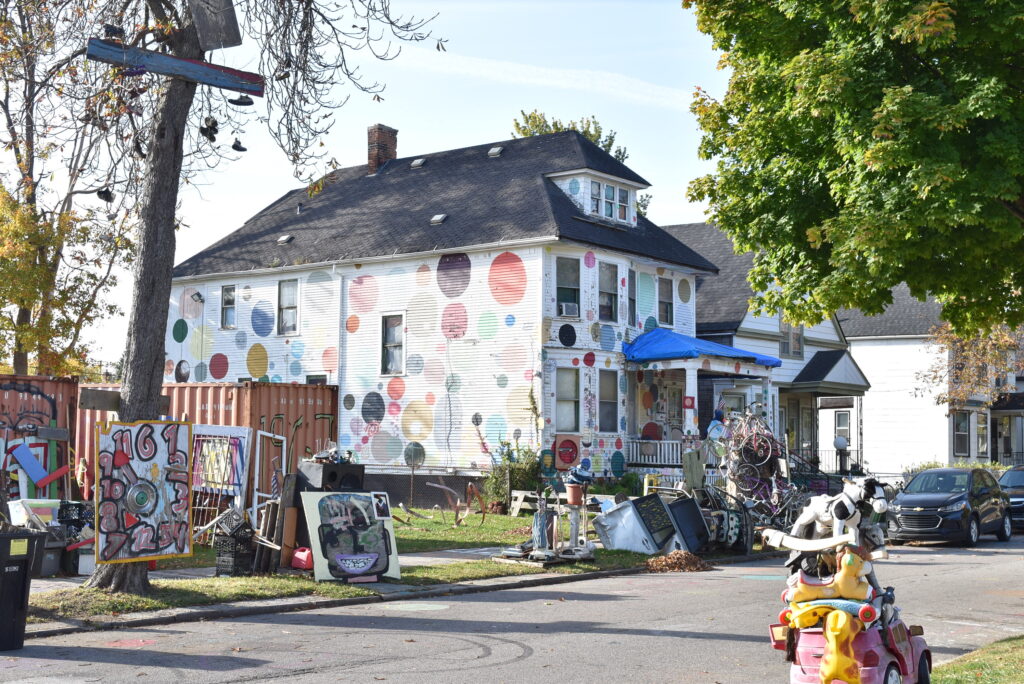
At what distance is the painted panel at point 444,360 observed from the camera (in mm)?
27609

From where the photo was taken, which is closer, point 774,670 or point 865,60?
point 774,670

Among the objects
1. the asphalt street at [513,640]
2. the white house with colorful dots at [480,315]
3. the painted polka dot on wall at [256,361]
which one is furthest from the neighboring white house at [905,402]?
the asphalt street at [513,640]

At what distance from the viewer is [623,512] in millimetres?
19016

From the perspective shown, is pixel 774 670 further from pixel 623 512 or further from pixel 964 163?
pixel 623 512

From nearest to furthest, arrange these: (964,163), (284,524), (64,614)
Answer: (964,163), (64,614), (284,524)

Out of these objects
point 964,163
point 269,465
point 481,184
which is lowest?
point 269,465

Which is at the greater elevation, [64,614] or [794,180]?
[794,180]

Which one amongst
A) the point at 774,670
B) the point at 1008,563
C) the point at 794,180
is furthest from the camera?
the point at 1008,563

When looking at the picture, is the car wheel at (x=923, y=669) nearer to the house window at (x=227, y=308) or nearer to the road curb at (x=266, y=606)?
the road curb at (x=266, y=606)

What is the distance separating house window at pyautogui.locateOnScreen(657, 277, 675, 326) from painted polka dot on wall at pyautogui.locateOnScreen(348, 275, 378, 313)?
8.19 metres

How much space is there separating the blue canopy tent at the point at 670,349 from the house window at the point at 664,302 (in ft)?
2.60

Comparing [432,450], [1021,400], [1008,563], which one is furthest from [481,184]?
[1021,400]

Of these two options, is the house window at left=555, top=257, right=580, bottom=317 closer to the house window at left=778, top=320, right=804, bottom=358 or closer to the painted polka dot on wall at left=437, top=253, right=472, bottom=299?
the painted polka dot on wall at left=437, top=253, right=472, bottom=299

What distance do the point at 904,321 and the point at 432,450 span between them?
76.6ft
